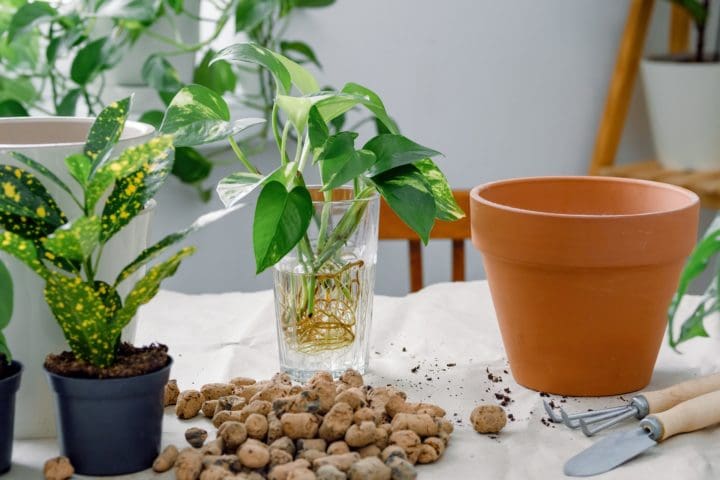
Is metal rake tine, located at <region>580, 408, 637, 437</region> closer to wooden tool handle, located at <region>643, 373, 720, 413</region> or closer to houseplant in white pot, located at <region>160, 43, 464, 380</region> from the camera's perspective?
wooden tool handle, located at <region>643, 373, 720, 413</region>

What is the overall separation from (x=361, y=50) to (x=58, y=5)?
53cm

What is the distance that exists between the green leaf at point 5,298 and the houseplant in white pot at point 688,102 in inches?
56.6

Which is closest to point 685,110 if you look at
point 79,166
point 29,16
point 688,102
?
point 688,102

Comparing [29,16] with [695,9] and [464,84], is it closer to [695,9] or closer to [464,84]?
[464,84]

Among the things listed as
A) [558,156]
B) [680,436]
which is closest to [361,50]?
[558,156]

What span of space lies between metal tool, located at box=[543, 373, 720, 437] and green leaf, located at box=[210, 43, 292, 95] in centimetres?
31

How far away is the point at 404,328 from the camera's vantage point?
1.00 meters

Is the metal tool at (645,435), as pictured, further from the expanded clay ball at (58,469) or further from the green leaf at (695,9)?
the green leaf at (695,9)

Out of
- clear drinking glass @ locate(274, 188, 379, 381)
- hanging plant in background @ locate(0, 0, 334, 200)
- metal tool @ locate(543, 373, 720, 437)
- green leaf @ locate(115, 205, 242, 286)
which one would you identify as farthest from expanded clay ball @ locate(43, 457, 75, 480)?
hanging plant in background @ locate(0, 0, 334, 200)

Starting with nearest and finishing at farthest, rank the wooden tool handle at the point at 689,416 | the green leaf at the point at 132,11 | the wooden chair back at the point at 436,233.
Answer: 1. the wooden tool handle at the point at 689,416
2. the wooden chair back at the point at 436,233
3. the green leaf at the point at 132,11

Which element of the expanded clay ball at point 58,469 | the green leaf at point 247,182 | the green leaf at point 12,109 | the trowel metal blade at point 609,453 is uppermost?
the green leaf at point 247,182

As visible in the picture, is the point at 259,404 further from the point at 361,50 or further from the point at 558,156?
the point at 558,156

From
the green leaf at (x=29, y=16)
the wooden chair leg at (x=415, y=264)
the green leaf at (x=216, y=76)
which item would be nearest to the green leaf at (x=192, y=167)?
the green leaf at (x=216, y=76)

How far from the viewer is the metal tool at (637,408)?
745 mm
